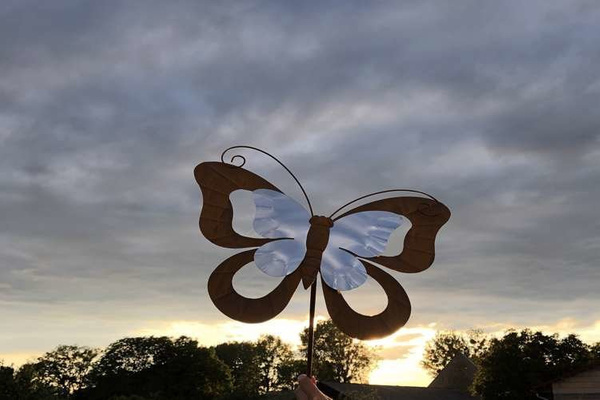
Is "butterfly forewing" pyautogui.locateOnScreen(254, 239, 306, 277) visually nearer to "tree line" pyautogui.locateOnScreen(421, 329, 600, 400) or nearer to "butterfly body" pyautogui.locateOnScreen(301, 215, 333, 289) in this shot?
"butterfly body" pyautogui.locateOnScreen(301, 215, 333, 289)

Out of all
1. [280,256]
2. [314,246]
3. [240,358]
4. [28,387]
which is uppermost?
[240,358]

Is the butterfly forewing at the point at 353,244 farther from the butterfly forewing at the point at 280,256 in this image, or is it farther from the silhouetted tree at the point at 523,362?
the silhouetted tree at the point at 523,362

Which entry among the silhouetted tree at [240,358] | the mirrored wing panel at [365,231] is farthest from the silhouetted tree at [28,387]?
the silhouetted tree at [240,358]

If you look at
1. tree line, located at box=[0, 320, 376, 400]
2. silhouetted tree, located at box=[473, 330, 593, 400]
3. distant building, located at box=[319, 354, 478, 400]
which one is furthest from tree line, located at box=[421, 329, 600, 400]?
tree line, located at box=[0, 320, 376, 400]

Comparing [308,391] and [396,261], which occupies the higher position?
[396,261]

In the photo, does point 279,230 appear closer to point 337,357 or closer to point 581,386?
point 581,386

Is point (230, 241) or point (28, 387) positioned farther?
point (28, 387)

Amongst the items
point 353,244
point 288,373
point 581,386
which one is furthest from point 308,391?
point 288,373
